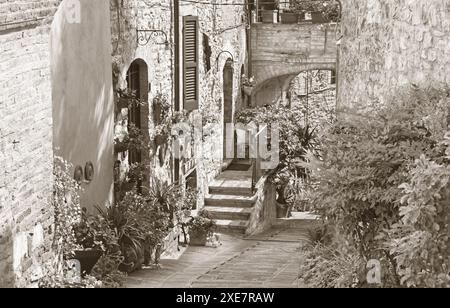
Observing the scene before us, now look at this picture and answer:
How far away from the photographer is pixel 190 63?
15531 millimetres

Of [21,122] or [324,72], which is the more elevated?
[21,122]

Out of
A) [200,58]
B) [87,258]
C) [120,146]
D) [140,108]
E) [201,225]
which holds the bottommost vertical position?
[201,225]

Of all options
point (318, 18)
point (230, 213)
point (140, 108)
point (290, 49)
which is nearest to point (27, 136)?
point (140, 108)

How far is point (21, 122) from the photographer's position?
24.9 ft

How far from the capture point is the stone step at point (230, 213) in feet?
53.0

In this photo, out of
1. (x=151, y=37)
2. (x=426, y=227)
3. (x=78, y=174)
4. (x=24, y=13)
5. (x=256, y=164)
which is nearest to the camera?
(x=426, y=227)

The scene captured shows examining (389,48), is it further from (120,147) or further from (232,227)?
(232,227)

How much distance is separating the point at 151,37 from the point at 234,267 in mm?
3972

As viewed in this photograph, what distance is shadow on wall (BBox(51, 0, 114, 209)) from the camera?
1038cm

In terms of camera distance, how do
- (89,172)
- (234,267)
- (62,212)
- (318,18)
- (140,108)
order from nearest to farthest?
(62,212) < (89,172) < (234,267) < (140,108) < (318,18)

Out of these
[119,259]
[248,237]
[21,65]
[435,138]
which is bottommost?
[248,237]
